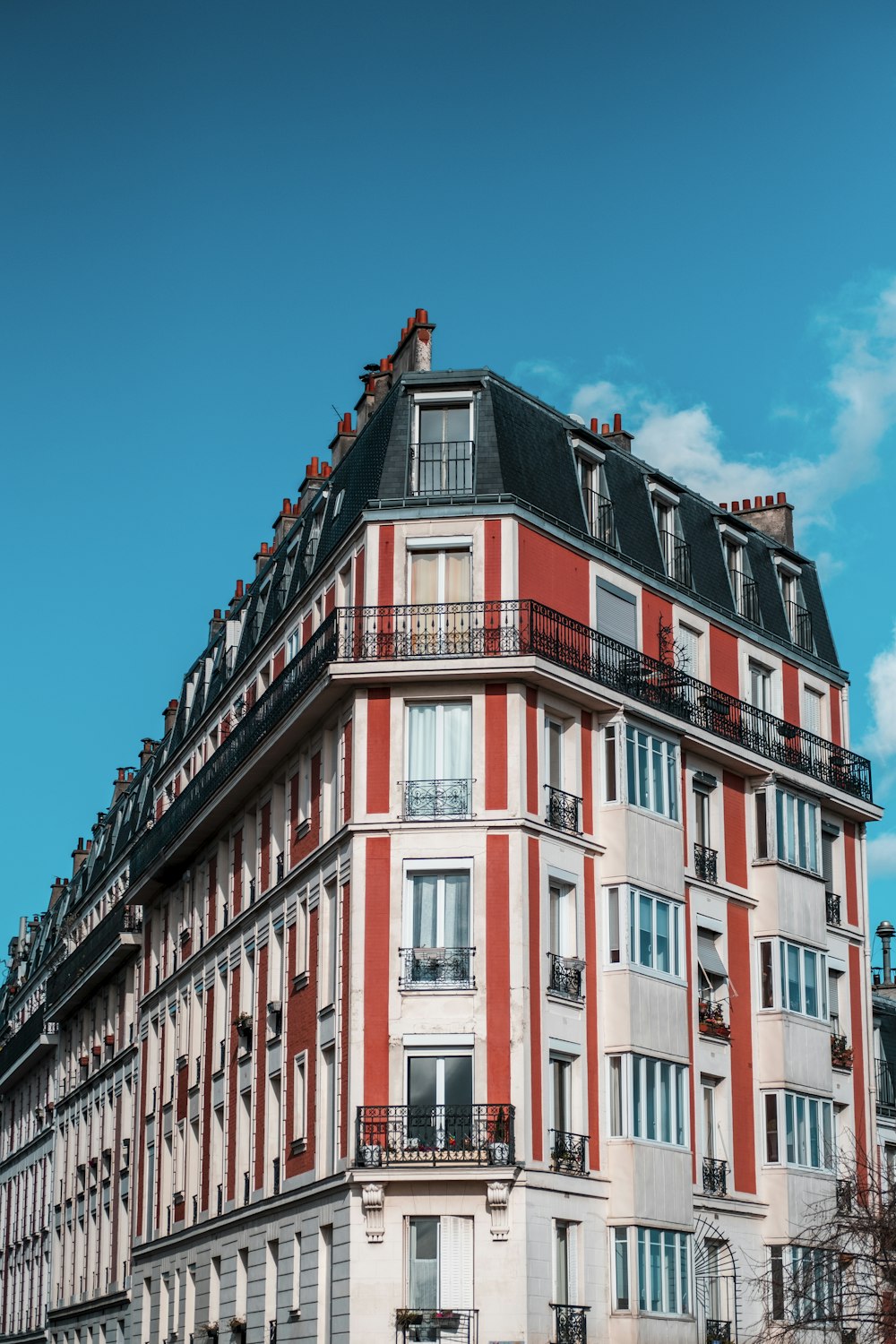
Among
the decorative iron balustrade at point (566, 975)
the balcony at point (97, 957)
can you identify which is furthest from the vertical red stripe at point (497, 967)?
the balcony at point (97, 957)

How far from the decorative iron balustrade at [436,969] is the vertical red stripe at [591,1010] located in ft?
7.84

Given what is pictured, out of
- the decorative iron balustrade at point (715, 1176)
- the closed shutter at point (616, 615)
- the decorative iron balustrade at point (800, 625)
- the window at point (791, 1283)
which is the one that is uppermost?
the decorative iron balustrade at point (800, 625)

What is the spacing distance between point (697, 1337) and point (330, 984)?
28.6ft

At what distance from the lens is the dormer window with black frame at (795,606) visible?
143 ft

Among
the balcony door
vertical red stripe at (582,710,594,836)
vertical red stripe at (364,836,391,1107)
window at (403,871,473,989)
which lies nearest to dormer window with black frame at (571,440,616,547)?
vertical red stripe at (582,710,594,836)

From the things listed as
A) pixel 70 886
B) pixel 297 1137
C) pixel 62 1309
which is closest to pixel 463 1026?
pixel 297 1137

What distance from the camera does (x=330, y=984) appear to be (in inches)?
1367

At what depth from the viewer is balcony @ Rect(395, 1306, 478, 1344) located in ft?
102

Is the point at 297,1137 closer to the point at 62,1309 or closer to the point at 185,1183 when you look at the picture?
the point at 185,1183

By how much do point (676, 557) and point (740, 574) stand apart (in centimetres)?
266

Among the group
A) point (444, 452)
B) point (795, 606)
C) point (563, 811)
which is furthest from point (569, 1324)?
point (795, 606)

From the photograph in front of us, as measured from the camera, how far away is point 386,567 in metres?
35.6

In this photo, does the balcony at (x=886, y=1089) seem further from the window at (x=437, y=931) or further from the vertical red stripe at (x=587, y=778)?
the window at (x=437, y=931)

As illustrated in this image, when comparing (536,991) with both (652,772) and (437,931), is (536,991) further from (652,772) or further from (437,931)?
(652,772)
